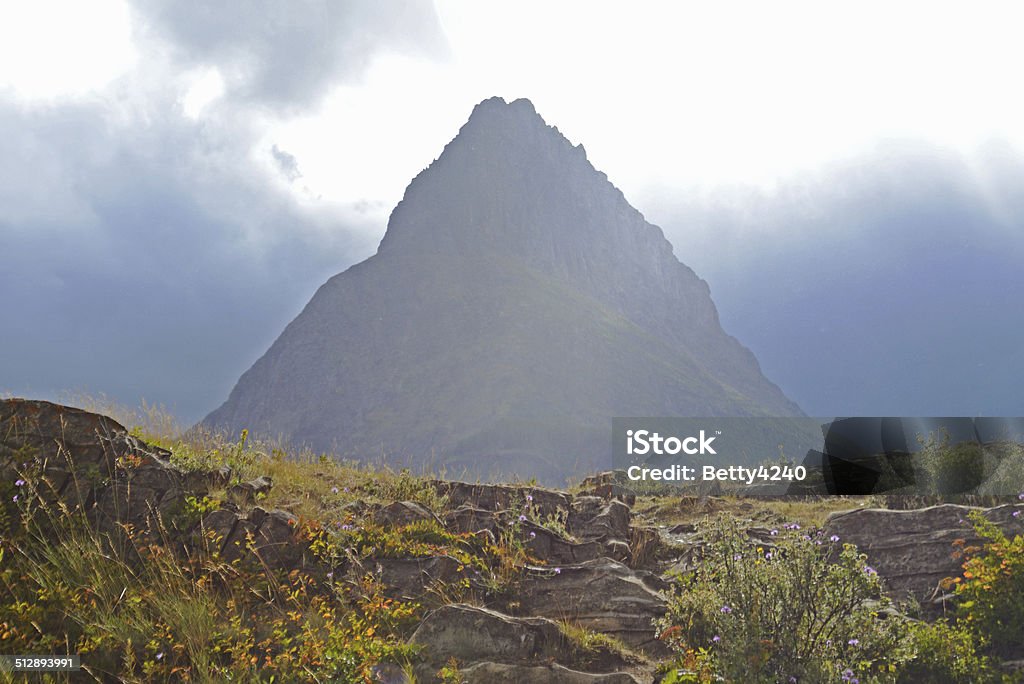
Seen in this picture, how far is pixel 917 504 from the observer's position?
590 inches

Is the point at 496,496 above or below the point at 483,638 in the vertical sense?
above

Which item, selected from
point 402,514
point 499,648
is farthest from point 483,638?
point 402,514

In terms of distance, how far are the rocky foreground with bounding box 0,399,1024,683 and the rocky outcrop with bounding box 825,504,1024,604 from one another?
0.02 metres

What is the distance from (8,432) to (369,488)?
190 inches

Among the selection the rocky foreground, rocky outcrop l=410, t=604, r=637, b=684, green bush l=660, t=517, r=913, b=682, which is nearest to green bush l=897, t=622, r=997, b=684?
green bush l=660, t=517, r=913, b=682

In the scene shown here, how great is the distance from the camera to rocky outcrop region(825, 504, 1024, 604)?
9344mm

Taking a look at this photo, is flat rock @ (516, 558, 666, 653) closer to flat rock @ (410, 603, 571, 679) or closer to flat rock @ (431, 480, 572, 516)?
flat rock @ (410, 603, 571, 679)

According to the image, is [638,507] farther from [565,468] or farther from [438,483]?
[565,468]

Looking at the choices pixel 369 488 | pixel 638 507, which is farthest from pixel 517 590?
pixel 638 507

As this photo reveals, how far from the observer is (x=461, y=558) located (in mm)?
8867

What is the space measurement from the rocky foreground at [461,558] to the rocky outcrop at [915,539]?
0.06 ft

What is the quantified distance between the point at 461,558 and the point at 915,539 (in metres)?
6.13

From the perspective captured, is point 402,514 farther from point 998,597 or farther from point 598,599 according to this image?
point 998,597

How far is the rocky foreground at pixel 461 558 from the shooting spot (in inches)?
275
